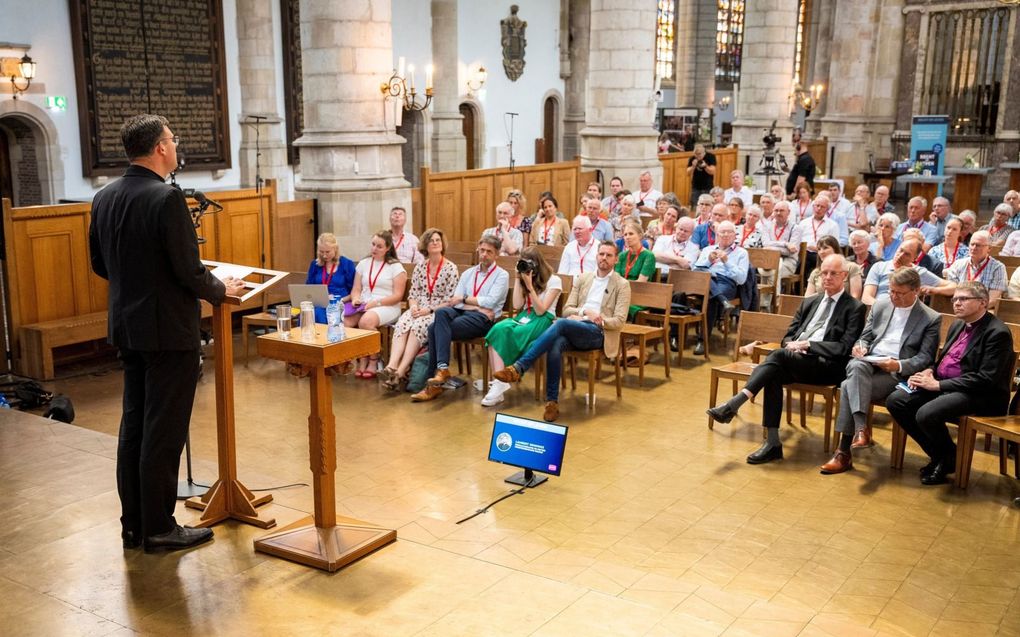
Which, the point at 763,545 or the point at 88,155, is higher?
the point at 88,155

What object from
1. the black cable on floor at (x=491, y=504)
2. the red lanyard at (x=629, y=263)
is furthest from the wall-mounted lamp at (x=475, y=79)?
the black cable on floor at (x=491, y=504)

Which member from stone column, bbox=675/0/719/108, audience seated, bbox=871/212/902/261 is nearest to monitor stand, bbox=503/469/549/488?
audience seated, bbox=871/212/902/261

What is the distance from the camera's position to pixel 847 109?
22.4 m

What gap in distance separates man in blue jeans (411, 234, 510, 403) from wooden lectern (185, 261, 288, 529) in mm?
3003

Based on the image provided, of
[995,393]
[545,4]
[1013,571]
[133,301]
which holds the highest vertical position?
[545,4]

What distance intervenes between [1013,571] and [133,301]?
4130 mm

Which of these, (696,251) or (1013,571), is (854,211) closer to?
(696,251)

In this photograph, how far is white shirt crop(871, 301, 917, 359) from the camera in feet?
19.9

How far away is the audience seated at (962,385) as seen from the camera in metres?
5.60

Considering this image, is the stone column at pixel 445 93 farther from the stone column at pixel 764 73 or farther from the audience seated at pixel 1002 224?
the audience seated at pixel 1002 224

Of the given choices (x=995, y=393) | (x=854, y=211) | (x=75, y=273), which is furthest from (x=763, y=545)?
(x=854, y=211)

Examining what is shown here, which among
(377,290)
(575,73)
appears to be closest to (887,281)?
(377,290)

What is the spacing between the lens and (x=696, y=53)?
106 ft

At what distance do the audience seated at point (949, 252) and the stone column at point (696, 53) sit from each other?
2473 cm
